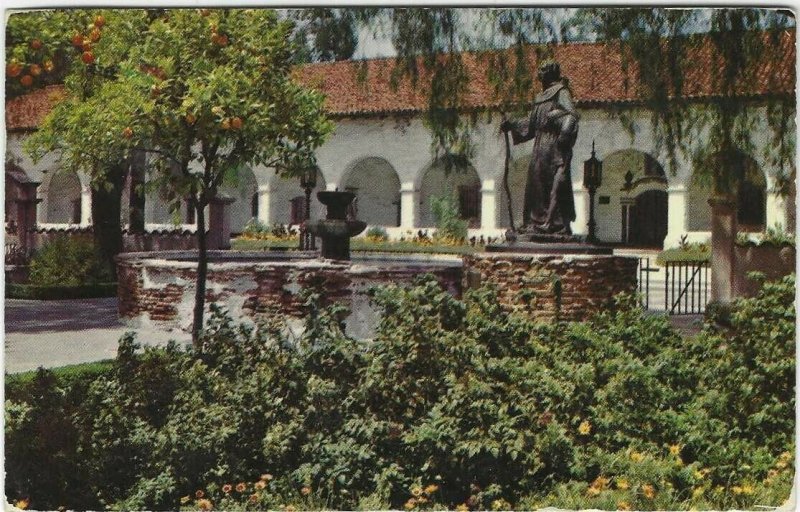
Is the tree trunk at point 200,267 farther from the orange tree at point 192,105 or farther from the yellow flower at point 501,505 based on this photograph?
the yellow flower at point 501,505

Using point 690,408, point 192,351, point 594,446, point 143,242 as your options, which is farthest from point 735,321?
point 143,242

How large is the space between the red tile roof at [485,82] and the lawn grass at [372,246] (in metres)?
0.91

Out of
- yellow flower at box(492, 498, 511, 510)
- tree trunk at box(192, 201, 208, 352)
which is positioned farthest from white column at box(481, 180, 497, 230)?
yellow flower at box(492, 498, 511, 510)

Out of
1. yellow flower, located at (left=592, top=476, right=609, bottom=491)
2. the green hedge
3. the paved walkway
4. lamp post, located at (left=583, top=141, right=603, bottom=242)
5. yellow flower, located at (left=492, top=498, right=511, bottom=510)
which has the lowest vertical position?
yellow flower, located at (left=492, top=498, right=511, bottom=510)

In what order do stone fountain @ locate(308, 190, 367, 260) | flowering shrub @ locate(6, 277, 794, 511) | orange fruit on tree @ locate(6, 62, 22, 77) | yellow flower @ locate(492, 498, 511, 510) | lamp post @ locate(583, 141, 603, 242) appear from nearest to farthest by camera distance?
1. yellow flower @ locate(492, 498, 511, 510)
2. flowering shrub @ locate(6, 277, 794, 511)
3. orange fruit on tree @ locate(6, 62, 22, 77)
4. stone fountain @ locate(308, 190, 367, 260)
5. lamp post @ locate(583, 141, 603, 242)

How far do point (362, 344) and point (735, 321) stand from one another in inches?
92.5

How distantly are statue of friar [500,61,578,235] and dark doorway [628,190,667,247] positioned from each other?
452mm

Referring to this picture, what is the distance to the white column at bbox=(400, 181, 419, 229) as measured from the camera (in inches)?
270

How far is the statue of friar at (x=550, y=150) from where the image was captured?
6766 mm

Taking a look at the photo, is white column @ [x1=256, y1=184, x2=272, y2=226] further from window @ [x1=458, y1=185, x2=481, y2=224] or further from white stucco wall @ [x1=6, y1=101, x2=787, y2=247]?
window @ [x1=458, y1=185, x2=481, y2=224]

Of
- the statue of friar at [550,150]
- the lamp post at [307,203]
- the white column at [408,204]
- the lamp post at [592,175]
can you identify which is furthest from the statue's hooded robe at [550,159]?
the lamp post at [307,203]

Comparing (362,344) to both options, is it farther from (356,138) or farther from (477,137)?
(477,137)

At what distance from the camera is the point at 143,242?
712cm

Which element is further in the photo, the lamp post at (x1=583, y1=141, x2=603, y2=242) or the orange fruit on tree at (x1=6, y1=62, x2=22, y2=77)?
the lamp post at (x1=583, y1=141, x2=603, y2=242)
